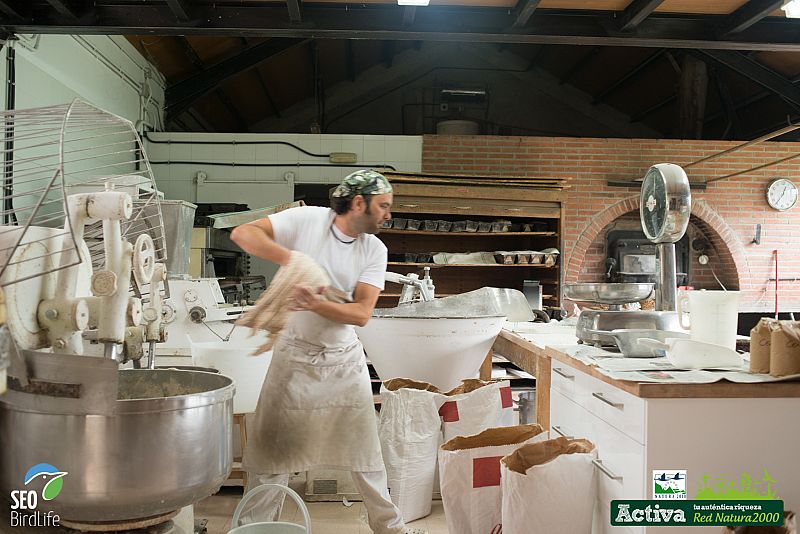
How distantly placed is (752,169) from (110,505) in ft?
23.7

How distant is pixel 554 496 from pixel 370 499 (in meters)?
0.85

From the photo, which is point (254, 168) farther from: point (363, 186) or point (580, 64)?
point (580, 64)

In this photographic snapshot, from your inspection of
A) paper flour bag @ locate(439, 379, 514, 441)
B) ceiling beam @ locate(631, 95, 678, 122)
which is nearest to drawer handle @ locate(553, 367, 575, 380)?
paper flour bag @ locate(439, 379, 514, 441)

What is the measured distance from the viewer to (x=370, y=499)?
2.54 meters

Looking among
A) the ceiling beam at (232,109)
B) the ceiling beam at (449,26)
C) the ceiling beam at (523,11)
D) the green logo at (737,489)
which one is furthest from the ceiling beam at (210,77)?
the green logo at (737,489)

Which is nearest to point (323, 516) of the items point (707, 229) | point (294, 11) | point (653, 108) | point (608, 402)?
point (608, 402)

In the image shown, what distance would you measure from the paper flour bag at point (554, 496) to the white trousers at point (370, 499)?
2.03 feet

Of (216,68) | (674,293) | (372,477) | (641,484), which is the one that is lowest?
(372,477)

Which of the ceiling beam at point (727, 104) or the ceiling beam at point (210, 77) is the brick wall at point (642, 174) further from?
the ceiling beam at point (210, 77)

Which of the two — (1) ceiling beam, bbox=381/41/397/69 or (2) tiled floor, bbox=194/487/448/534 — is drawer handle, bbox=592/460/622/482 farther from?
(1) ceiling beam, bbox=381/41/397/69

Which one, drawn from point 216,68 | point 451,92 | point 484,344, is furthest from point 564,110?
point 484,344

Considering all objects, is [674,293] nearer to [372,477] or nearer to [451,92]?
[372,477]

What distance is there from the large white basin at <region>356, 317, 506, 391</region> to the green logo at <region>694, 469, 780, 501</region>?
1.67 m

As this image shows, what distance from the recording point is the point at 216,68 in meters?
7.12
